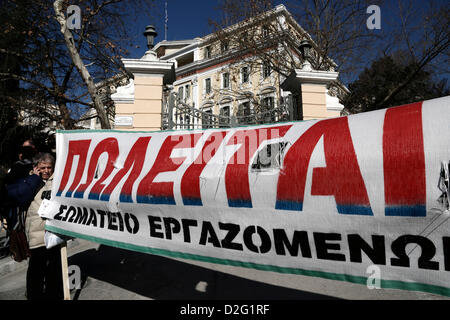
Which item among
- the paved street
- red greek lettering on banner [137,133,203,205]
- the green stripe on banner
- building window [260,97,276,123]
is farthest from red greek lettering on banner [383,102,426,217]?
building window [260,97,276,123]

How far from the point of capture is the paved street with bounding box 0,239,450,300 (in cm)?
274

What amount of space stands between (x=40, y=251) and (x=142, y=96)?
3.37m

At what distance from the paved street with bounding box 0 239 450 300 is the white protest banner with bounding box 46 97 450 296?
1.29 meters

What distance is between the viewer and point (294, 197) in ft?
4.83

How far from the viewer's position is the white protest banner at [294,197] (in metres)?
1.22

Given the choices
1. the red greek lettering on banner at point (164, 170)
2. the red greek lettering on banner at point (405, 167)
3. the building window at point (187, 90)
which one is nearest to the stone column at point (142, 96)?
the red greek lettering on banner at point (164, 170)

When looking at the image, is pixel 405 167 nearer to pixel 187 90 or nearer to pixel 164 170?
pixel 164 170

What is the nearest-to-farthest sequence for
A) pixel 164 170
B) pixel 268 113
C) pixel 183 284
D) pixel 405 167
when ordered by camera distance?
pixel 405 167
pixel 164 170
pixel 183 284
pixel 268 113

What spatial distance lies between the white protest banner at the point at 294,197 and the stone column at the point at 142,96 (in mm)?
2715

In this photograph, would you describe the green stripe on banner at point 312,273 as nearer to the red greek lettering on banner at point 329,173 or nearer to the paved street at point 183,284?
the red greek lettering on banner at point 329,173

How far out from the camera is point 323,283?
2.98 metres

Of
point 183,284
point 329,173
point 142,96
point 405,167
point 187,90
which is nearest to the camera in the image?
point 405,167

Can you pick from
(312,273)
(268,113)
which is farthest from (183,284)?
(268,113)

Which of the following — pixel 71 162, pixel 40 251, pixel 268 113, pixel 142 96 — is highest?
pixel 142 96
